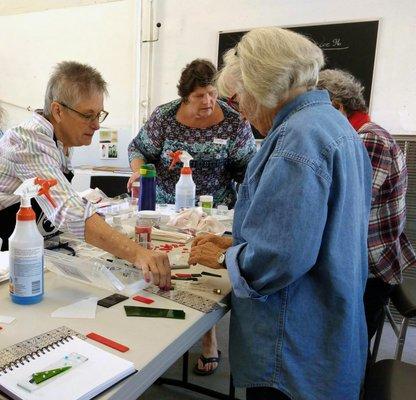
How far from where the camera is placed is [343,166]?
0.83 metres

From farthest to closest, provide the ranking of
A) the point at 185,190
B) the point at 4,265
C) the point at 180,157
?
the point at 180,157 < the point at 185,190 < the point at 4,265

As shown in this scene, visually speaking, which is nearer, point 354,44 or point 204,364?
point 204,364

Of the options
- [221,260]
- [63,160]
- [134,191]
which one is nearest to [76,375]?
[221,260]

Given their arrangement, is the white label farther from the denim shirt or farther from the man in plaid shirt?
the man in plaid shirt

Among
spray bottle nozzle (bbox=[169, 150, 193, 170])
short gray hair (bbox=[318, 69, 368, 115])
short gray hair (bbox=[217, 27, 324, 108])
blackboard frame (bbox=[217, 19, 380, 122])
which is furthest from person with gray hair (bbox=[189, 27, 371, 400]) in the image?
blackboard frame (bbox=[217, 19, 380, 122])

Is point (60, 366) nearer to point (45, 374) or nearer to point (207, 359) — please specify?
point (45, 374)

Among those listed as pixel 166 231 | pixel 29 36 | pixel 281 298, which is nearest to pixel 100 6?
pixel 29 36

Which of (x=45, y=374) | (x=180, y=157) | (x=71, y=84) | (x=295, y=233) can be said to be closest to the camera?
(x=45, y=374)

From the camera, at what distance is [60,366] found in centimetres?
66

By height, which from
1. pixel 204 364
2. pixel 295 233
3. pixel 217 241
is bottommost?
pixel 204 364

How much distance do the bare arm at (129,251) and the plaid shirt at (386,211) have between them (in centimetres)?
85

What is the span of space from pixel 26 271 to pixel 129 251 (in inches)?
11.2

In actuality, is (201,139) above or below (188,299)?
above

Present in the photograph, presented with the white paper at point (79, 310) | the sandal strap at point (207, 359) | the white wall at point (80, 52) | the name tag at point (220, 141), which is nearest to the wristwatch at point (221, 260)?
the white paper at point (79, 310)
